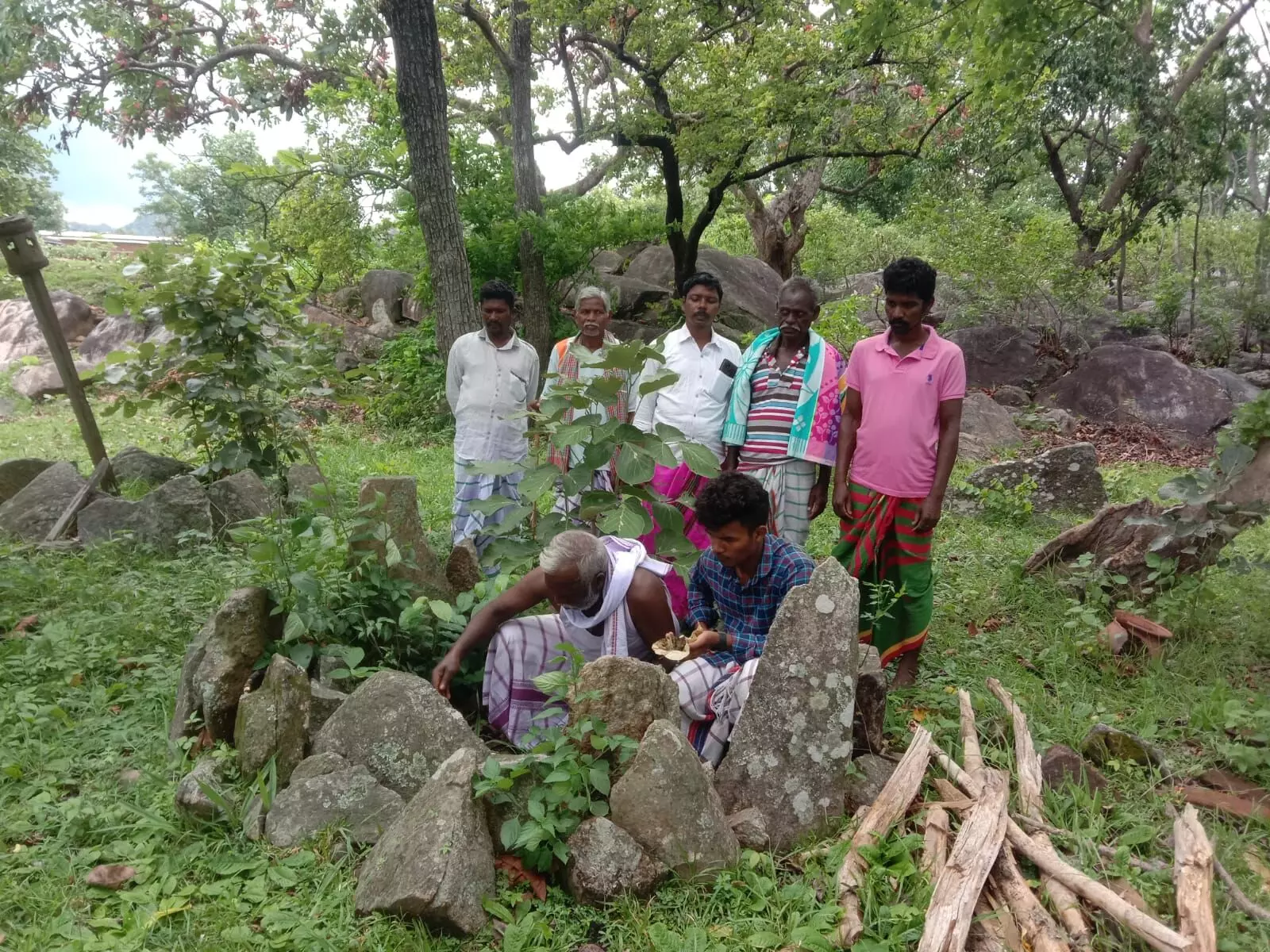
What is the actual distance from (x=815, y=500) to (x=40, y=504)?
16.1ft

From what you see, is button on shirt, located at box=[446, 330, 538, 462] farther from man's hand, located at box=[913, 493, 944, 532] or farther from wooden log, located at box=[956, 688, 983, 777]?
wooden log, located at box=[956, 688, 983, 777]

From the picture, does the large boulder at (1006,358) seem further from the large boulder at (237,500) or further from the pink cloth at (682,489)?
the large boulder at (237,500)

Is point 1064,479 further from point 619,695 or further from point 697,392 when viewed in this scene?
point 619,695

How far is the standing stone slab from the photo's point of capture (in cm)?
253

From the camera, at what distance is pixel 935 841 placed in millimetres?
2375

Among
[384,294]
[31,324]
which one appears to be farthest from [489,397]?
[31,324]

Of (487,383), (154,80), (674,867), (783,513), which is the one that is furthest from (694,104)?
(674,867)

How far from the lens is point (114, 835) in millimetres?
2557

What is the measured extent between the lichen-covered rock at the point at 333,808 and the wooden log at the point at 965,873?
158 centimetres

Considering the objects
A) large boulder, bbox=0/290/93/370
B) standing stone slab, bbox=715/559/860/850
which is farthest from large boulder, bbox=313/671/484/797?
large boulder, bbox=0/290/93/370

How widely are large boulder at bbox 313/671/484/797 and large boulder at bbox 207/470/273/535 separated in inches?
103

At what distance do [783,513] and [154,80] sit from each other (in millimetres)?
13188

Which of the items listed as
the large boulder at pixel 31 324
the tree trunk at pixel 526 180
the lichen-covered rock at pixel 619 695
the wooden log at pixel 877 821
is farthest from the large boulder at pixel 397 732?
the large boulder at pixel 31 324

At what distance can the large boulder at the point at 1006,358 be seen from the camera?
37.1 ft
